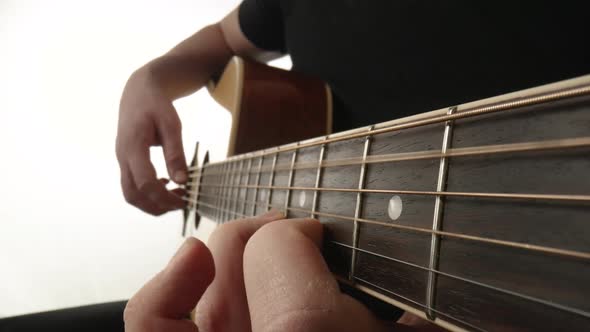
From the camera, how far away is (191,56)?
1.14 metres

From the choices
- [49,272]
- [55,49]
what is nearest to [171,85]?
[55,49]

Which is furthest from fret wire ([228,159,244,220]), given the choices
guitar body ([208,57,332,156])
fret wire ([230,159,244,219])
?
guitar body ([208,57,332,156])

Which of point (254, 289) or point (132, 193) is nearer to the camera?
point (254, 289)

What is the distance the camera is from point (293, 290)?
25 centimetres

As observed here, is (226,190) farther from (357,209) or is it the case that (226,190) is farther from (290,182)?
(357,209)

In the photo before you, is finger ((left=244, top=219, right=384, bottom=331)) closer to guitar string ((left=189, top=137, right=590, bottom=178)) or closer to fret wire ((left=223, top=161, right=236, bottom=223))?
guitar string ((left=189, top=137, right=590, bottom=178))

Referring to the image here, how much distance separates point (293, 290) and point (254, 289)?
45 millimetres

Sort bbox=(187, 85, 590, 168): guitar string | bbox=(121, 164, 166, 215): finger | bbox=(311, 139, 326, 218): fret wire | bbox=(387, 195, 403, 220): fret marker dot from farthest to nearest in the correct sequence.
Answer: bbox=(121, 164, 166, 215): finger → bbox=(311, 139, 326, 218): fret wire → bbox=(387, 195, 403, 220): fret marker dot → bbox=(187, 85, 590, 168): guitar string

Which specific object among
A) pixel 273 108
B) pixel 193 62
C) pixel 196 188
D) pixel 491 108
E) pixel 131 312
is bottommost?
pixel 131 312

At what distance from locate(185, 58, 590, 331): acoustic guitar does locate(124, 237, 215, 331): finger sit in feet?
0.41

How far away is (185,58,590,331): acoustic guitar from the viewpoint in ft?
0.57

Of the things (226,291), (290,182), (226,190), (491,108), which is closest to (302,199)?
(290,182)

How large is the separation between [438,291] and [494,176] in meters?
0.08

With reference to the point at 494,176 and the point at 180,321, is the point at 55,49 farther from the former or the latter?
the point at 494,176
